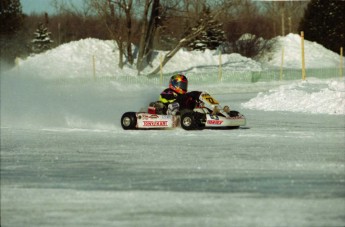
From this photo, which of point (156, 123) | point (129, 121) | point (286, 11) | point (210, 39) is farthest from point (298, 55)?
point (156, 123)

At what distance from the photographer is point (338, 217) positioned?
716 centimetres

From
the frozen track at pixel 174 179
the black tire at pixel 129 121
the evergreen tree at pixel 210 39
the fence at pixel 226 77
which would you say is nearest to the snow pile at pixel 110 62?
the fence at pixel 226 77

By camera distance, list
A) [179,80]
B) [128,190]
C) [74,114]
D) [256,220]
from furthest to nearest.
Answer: [74,114], [179,80], [128,190], [256,220]

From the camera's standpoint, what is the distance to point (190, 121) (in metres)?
15.7

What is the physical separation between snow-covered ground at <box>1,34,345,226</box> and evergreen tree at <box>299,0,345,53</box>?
127ft

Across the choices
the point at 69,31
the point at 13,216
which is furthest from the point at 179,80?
the point at 69,31

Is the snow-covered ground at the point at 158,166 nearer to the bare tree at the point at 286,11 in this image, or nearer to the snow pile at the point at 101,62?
the snow pile at the point at 101,62

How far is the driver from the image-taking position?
1620 cm

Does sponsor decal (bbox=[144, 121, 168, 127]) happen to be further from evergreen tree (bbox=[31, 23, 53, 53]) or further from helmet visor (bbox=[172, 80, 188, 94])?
evergreen tree (bbox=[31, 23, 53, 53])

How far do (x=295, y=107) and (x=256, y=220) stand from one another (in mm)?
15132

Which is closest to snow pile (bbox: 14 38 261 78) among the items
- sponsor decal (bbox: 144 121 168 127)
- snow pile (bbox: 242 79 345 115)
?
snow pile (bbox: 242 79 345 115)

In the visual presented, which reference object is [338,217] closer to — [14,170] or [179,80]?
[14,170]

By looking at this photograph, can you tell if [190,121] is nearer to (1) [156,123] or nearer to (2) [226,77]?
(1) [156,123]

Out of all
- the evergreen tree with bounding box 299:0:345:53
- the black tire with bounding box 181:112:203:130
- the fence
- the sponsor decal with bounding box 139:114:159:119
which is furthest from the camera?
the evergreen tree with bounding box 299:0:345:53
